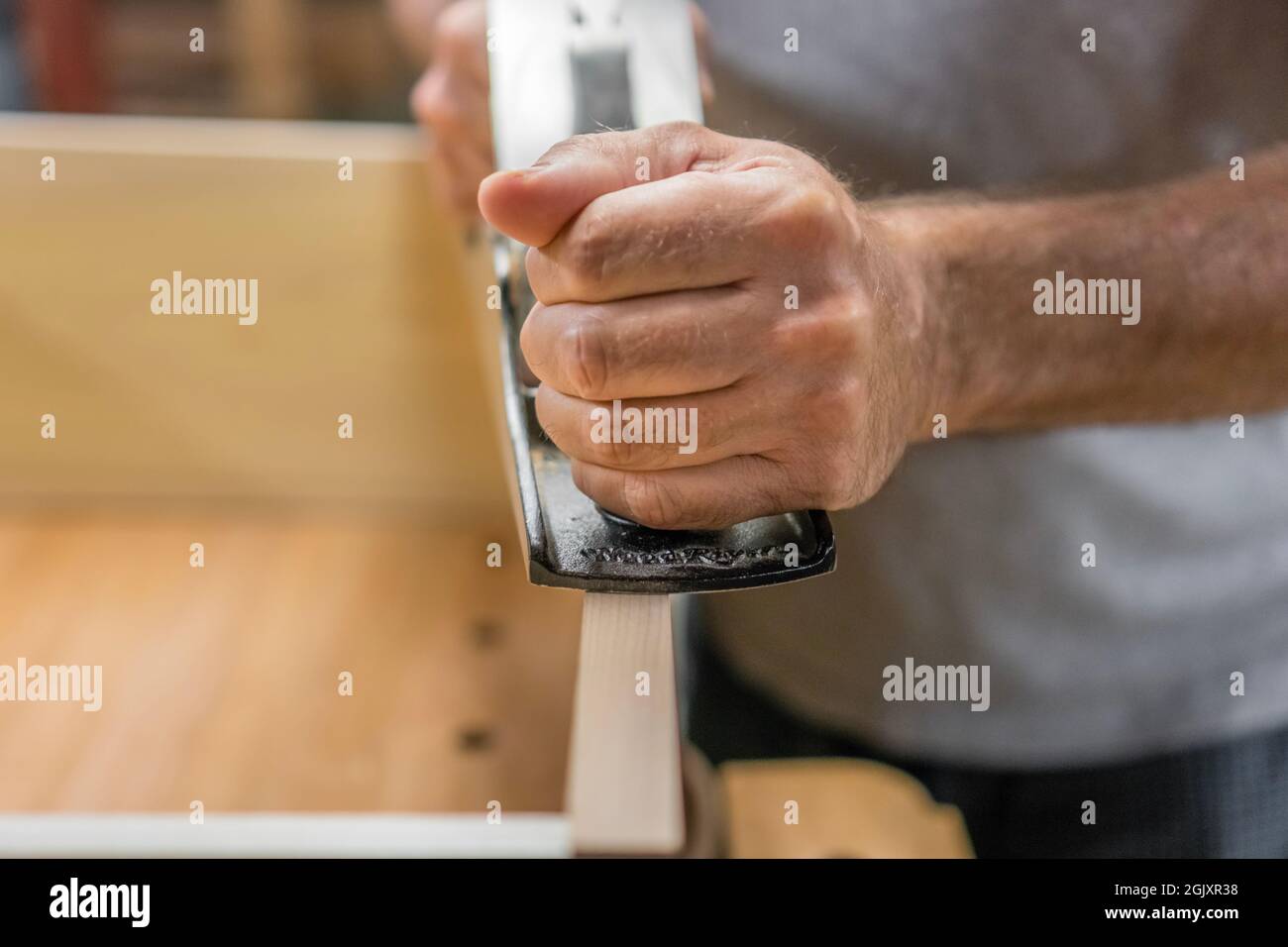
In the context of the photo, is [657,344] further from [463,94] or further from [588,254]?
[463,94]

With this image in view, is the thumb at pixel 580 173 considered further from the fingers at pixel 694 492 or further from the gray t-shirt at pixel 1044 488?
the gray t-shirt at pixel 1044 488

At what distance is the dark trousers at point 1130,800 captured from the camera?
1.84 feet

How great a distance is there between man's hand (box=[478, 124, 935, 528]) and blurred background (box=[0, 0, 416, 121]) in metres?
1.37

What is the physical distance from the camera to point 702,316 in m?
0.27

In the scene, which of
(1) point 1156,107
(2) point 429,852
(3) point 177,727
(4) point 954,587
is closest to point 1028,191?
(1) point 1156,107

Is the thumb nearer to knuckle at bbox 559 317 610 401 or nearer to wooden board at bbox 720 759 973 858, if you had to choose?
knuckle at bbox 559 317 610 401

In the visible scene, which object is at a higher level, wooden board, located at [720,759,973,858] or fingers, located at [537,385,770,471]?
fingers, located at [537,385,770,471]

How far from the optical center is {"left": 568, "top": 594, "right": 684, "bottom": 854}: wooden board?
0.27 meters

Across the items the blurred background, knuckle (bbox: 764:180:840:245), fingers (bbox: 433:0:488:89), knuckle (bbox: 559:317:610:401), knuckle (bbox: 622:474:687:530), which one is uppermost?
the blurred background

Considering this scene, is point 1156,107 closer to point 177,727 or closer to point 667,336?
point 667,336

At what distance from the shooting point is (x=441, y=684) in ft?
1.96

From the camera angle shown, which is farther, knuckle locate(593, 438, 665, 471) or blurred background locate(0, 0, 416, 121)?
A: blurred background locate(0, 0, 416, 121)

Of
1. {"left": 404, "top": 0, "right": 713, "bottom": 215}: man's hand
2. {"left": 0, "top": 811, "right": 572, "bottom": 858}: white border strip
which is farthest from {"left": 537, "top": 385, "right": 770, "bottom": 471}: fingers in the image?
{"left": 404, "top": 0, "right": 713, "bottom": 215}: man's hand
